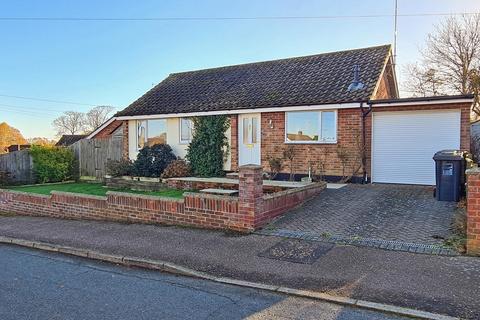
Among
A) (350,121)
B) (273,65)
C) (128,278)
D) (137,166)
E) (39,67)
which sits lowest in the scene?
(128,278)

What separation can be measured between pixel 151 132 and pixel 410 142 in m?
10.6

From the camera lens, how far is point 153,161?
1537 cm

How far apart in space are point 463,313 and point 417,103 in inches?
342

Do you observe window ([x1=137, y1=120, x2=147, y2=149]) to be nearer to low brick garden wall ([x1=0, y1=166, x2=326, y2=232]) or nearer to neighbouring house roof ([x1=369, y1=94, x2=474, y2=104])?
low brick garden wall ([x1=0, y1=166, x2=326, y2=232])

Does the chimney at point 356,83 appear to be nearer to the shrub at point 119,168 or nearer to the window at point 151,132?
the window at point 151,132

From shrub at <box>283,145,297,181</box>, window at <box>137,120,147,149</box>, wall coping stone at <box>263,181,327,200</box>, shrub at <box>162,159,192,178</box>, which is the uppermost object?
window at <box>137,120,147,149</box>

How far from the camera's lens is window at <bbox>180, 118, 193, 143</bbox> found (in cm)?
1608

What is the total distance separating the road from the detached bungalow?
8.57m

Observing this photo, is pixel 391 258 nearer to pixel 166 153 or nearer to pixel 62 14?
pixel 166 153

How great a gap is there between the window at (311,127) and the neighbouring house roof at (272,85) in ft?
1.78

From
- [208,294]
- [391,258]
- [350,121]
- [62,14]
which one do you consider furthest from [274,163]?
[62,14]

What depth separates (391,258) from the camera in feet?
18.3

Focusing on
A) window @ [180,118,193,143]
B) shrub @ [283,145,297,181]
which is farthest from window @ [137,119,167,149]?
shrub @ [283,145,297,181]

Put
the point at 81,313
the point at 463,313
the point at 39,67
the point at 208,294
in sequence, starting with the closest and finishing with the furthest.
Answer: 1. the point at 463,313
2. the point at 81,313
3. the point at 208,294
4. the point at 39,67
